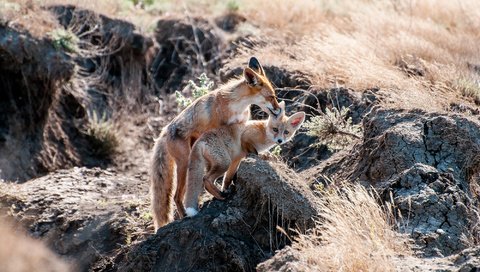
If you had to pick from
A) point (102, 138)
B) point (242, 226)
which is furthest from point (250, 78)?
point (102, 138)

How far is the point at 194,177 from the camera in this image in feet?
41.0

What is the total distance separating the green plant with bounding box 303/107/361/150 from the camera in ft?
47.8

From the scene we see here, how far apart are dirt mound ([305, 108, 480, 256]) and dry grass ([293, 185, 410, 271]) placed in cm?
40

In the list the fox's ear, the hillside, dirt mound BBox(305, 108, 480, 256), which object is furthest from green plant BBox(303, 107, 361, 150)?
the fox's ear

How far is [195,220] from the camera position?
1240cm

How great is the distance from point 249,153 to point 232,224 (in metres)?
1.21

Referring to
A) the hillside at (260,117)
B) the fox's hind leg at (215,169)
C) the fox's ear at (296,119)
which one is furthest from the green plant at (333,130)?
the fox's hind leg at (215,169)

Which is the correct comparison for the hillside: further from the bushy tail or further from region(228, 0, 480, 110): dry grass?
the bushy tail

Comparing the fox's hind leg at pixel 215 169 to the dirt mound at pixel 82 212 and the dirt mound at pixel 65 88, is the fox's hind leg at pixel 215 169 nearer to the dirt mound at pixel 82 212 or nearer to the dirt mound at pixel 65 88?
the dirt mound at pixel 82 212

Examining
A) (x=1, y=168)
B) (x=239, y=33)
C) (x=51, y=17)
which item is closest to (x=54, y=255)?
(x=1, y=168)

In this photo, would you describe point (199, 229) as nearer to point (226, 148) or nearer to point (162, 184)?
point (226, 148)

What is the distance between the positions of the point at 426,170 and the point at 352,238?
2154mm

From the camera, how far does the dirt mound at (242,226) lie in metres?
11.8

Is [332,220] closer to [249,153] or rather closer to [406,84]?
[249,153]
